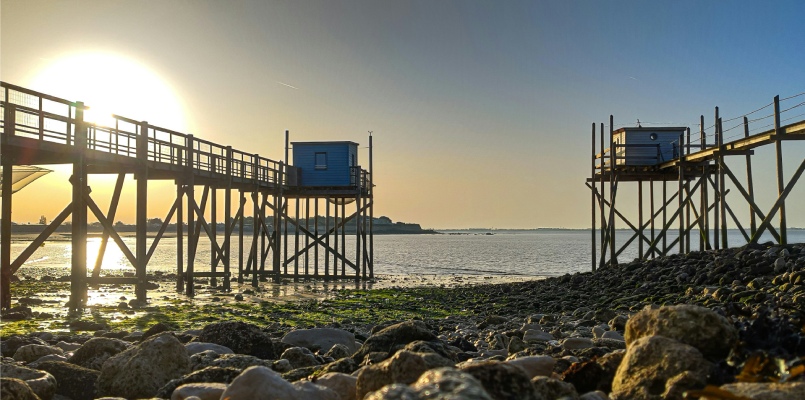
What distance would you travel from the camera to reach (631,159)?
27.6 metres

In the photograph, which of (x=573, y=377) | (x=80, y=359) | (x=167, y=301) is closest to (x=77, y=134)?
(x=167, y=301)

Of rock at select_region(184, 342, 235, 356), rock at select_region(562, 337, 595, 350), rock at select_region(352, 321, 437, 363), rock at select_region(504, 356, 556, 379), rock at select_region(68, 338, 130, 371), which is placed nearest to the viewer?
rock at select_region(504, 356, 556, 379)

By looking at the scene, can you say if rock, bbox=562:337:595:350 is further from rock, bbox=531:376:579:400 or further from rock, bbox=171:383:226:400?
rock, bbox=171:383:226:400

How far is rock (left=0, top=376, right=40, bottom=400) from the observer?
15.9ft

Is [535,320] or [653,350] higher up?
[653,350]

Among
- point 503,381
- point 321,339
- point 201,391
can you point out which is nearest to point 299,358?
point 321,339

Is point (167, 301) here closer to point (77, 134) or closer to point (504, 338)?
point (77, 134)

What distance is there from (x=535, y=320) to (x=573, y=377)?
29.1 feet

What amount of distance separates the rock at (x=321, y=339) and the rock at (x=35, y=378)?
3.19 meters

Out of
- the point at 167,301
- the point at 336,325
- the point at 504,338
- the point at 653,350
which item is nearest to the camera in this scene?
the point at 653,350

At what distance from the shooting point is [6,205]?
1421 cm

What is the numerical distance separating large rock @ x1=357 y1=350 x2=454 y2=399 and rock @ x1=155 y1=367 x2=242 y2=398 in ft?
5.26

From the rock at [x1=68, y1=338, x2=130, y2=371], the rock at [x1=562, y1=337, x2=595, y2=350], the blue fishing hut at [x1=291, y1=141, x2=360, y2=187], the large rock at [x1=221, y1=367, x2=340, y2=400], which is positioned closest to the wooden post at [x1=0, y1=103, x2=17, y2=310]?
the rock at [x1=68, y1=338, x2=130, y2=371]

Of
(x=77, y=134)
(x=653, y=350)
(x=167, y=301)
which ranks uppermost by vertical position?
(x=77, y=134)
